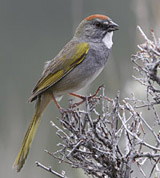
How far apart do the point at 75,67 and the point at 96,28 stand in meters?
0.45

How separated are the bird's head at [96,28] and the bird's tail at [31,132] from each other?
698 millimetres

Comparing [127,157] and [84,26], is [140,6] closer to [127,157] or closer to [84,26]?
[84,26]

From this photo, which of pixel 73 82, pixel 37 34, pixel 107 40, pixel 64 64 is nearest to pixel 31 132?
pixel 73 82

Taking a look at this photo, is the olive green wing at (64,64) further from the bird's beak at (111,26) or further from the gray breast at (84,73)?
the bird's beak at (111,26)

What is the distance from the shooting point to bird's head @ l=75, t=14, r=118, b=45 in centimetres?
517

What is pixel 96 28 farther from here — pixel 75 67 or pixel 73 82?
pixel 73 82

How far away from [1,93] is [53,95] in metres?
6.13

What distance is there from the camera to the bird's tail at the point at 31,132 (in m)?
4.63

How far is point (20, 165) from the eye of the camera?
15.2 feet

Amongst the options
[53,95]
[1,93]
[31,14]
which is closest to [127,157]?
[53,95]

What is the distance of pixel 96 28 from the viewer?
5277 millimetres

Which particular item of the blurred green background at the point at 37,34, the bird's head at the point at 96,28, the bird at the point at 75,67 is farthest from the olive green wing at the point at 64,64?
the blurred green background at the point at 37,34

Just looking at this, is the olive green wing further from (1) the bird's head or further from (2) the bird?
(1) the bird's head

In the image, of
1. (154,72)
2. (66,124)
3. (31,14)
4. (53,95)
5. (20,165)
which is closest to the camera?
(154,72)
